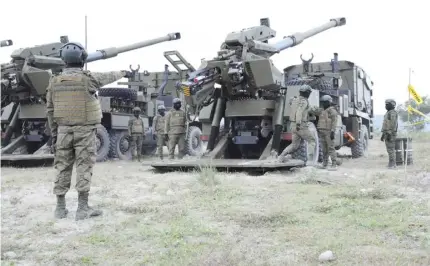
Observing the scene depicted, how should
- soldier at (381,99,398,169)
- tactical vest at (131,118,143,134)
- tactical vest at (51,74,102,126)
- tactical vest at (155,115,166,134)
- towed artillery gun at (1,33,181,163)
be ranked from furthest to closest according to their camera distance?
tactical vest at (131,118,143,134) < tactical vest at (155,115,166,134) < towed artillery gun at (1,33,181,163) < soldier at (381,99,398,169) < tactical vest at (51,74,102,126)

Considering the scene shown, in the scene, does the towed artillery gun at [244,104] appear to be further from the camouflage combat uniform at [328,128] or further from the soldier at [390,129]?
the soldier at [390,129]

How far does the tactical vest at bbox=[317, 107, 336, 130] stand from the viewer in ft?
32.0

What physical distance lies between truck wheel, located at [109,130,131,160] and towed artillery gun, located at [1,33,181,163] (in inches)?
8.0

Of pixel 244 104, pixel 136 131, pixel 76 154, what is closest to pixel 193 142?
pixel 136 131

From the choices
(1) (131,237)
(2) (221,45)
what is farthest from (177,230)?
(2) (221,45)

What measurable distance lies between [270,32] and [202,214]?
6.10 meters

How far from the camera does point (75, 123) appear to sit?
5027 mm

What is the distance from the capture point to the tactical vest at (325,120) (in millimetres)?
9750

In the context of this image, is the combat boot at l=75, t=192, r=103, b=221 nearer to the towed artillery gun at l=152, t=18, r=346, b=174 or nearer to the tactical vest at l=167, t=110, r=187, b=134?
the towed artillery gun at l=152, t=18, r=346, b=174

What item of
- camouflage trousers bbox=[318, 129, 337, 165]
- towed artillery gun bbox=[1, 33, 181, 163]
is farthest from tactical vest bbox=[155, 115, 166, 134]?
camouflage trousers bbox=[318, 129, 337, 165]

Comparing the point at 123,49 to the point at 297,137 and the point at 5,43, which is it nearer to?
the point at 5,43

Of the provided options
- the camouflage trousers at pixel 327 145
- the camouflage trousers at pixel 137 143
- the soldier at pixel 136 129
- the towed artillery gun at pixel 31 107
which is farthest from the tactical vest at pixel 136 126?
the camouflage trousers at pixel 327 145

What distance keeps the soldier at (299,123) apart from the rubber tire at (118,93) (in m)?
6.12

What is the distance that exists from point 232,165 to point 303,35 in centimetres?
468
